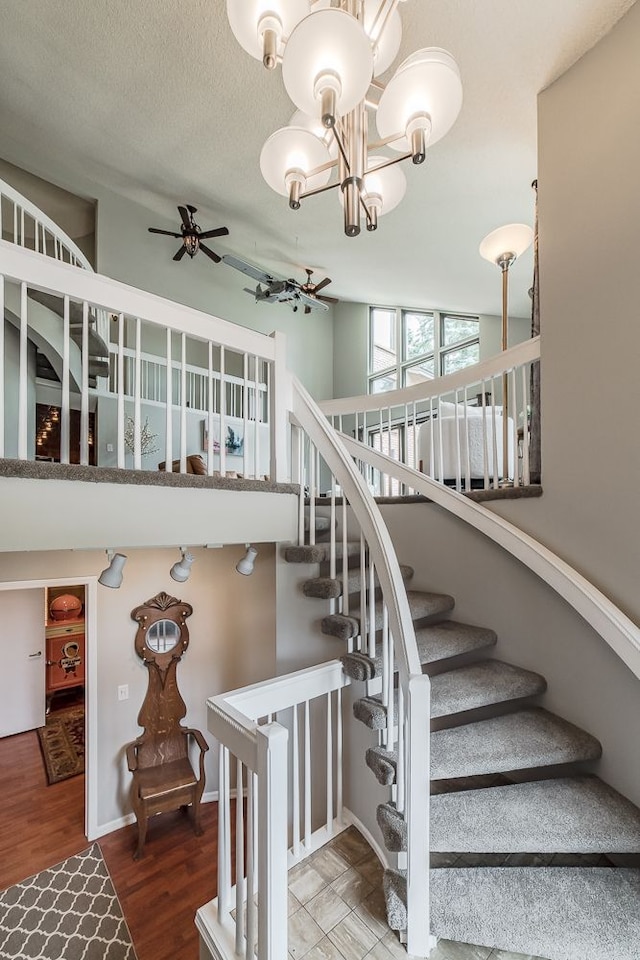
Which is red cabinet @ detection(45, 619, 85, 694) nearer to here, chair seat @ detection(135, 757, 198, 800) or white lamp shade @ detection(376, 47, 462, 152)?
chair seat @ detection(135, 757, 198, 800)

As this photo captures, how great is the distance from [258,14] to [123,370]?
1.29 meters

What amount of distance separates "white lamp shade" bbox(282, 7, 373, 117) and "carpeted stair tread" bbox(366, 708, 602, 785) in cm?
224

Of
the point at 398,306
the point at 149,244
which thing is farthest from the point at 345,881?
the point at 398,306

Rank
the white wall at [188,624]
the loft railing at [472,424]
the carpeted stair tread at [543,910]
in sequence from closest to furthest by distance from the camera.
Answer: the carpeted stair tread at [543,910] → the loft railing at [472,424] → the white wall at [188,624]

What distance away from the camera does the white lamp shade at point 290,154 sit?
5.69ft

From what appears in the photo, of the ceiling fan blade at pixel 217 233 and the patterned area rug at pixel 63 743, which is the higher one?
the ceiling fan blade at pixel 217 233

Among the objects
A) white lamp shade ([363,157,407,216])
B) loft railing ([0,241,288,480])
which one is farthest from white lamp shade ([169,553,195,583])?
white lamp shade ([363,157,407,216])

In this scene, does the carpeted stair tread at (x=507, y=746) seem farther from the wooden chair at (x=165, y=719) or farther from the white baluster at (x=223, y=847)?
the wooden chair at (x=165, y=719)

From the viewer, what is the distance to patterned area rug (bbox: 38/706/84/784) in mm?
4332

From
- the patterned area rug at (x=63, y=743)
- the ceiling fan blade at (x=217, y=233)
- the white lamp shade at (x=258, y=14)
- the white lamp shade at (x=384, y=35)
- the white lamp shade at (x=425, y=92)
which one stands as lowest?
the patterned area rug at (x=63, y=743)

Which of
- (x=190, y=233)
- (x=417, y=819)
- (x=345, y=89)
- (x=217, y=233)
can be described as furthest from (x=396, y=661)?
(x=190, y=233)

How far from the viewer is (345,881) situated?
66.3 inches

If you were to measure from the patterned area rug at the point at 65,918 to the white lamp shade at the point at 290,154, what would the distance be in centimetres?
422

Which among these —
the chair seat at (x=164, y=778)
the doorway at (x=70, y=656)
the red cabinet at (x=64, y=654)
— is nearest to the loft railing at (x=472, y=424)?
the doorway at (x=70, y=656)
